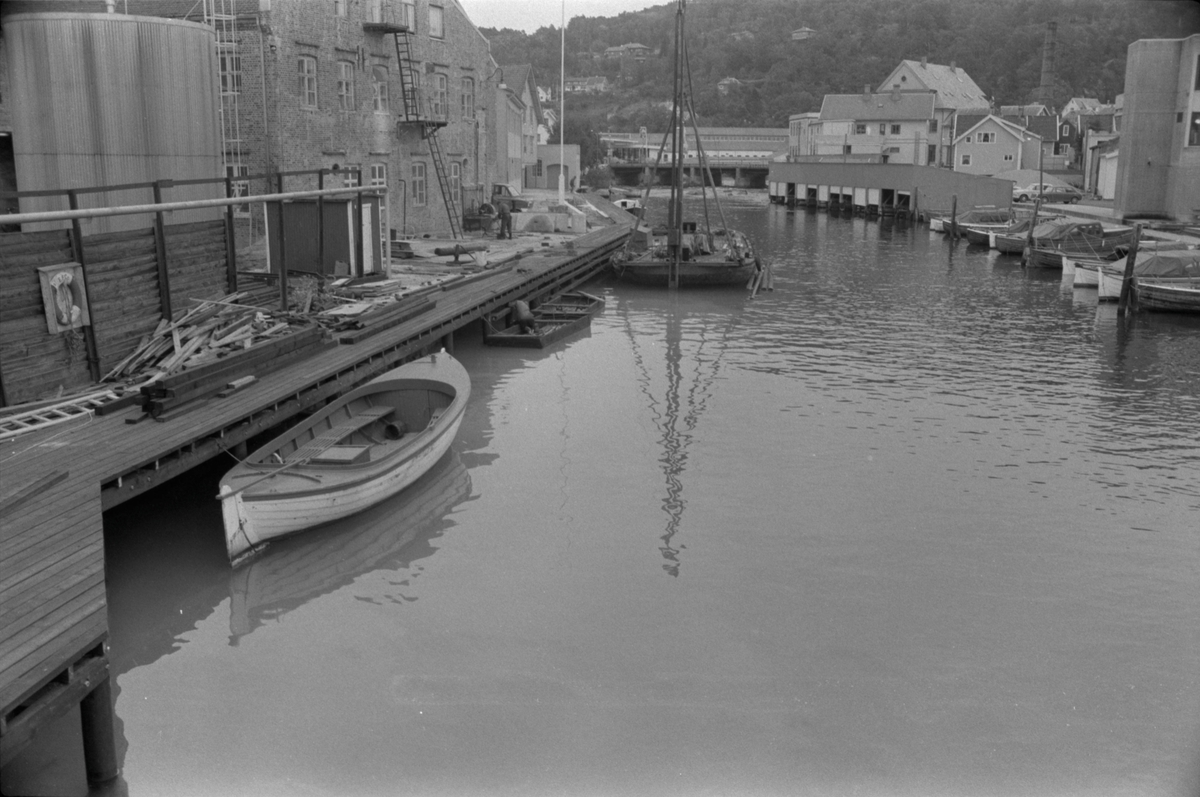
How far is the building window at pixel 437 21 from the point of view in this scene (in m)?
40.7

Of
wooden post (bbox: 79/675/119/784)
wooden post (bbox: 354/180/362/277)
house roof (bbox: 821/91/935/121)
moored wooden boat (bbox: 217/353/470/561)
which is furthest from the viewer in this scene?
house roof (bbox: 821/91/935/121)

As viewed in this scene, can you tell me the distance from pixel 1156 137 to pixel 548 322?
3643 centimetres

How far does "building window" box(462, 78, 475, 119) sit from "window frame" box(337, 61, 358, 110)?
933cm

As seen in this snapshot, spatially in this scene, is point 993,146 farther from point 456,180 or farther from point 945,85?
point 456,180

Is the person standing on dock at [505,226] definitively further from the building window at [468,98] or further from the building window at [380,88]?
the building window at [380,88]

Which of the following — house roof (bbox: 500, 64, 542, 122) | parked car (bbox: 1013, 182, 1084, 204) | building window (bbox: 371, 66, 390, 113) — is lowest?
parked car (bbox: 1013, 182, 1084, 204)

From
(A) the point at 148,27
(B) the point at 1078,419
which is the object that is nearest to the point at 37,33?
(A) the point at 148,27

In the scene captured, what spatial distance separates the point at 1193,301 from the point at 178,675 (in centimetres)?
3114

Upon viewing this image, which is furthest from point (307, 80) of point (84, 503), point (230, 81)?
point (84, 503)

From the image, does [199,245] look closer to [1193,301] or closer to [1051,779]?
[1051,779]

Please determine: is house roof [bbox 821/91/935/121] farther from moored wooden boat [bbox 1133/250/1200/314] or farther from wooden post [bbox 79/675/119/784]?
wooden post [bbox 79/675/119/784]

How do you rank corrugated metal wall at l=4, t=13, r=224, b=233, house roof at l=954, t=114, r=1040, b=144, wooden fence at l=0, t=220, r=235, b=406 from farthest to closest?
1. house roof at l=954, t=114, r=1040, b=144
2. corrugated metal wall at l=4, t=13, r=224, b=233
3. wooden fence at l=0, t=220, r=235, b=406

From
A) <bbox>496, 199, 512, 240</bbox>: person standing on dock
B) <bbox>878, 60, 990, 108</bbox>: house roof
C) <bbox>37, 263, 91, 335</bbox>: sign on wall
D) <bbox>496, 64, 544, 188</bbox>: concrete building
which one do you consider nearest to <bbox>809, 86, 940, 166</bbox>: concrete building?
<bbox>878, 60, 990, 108</bbox>: house roof

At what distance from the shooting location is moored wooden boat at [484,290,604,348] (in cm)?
2770
